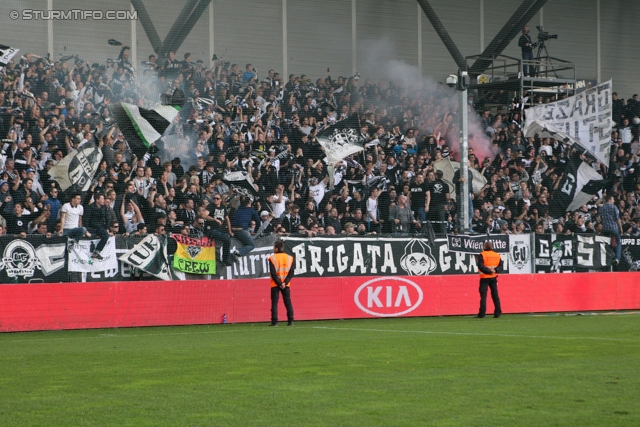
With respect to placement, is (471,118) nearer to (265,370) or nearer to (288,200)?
(288,200)

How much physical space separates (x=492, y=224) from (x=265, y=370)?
55.6 feet

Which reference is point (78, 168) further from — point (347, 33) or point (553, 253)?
point (347, 33)

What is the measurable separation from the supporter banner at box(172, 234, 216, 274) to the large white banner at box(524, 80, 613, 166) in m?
11.4

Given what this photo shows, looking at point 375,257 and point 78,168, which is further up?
point 78,168

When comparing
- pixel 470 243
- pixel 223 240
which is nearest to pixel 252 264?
pixel 223 240

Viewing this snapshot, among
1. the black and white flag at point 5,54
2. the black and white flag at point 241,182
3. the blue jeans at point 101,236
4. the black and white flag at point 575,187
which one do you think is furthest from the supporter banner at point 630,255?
the black and white flag at point 5,54

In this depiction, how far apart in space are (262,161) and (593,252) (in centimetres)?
972

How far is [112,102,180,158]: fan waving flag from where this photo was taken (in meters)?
23.0

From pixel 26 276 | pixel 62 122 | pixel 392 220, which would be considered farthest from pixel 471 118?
pixel 26 276

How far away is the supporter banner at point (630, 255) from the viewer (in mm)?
25953

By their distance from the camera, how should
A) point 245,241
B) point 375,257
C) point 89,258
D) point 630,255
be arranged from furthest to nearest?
point 630,255
point 375,257
point 245,241
point 89,258

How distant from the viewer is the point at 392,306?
2108 cm

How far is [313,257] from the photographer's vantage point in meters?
22.4

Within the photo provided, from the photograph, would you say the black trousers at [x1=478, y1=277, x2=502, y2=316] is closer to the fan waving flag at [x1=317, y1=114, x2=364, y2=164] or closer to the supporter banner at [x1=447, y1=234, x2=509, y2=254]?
the supporter banner at [x1=447, y1=234, x2=509, y2=254]
